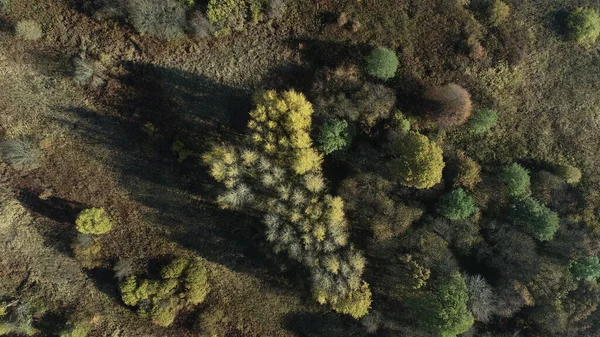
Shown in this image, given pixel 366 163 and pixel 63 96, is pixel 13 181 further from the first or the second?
pixel 366 163

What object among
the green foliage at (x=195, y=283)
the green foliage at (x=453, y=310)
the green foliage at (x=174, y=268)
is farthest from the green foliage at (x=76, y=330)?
the green foliage at (x=453, y=310)

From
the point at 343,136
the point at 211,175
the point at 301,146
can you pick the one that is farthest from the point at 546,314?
the point at 211,175

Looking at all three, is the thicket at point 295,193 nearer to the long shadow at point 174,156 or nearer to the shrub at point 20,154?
the long shadow at point 174,156

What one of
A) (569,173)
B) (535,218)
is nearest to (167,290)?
(535,218)

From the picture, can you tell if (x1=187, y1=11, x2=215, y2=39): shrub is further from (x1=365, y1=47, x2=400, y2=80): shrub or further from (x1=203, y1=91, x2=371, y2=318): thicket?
(x1=365, y1=47, x2=400, y2=80): shrub

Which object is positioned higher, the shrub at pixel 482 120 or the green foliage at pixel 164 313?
the shrub at pixel 482 120

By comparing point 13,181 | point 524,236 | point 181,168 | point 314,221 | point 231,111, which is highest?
point 524,236

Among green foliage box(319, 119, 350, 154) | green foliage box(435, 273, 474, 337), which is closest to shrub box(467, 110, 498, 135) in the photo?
green foliage box(319, 119, 350, 154)
